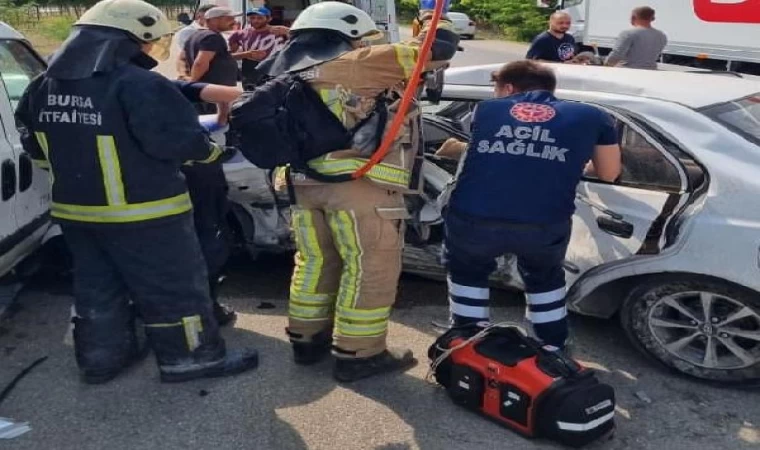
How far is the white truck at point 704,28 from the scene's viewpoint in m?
10.9

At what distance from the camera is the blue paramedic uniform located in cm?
340

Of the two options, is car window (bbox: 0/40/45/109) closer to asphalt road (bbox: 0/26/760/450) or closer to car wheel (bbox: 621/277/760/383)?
asphalt road (bbox: 0/26/760/450)

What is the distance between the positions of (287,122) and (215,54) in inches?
120

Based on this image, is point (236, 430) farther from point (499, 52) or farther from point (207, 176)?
point (499, 52)

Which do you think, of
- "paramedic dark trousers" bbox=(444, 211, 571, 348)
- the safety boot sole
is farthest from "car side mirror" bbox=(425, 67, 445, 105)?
the safety boot sole

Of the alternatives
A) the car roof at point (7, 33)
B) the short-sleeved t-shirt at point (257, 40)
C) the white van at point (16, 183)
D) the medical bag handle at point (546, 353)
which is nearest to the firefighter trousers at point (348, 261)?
the medical bag handle at point (546, 353)

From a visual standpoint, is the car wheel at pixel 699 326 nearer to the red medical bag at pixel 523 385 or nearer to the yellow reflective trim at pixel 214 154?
the red medical bag at pixel 523 385

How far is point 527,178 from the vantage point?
3.45 m

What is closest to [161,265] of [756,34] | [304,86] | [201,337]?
[201,337]

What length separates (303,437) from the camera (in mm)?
3387

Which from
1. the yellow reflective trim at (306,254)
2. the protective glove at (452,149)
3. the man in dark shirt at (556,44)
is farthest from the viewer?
the man in dark shirt at (556,44)

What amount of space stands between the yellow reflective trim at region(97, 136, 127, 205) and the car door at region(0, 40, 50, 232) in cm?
84

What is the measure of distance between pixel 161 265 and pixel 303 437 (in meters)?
0.99

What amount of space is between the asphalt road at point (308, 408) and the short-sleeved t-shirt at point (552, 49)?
4.64 meters
